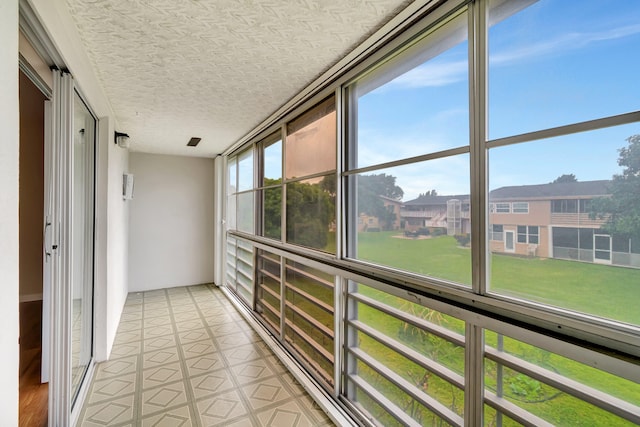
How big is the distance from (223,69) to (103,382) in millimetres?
2623

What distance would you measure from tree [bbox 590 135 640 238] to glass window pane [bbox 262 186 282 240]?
2.62m

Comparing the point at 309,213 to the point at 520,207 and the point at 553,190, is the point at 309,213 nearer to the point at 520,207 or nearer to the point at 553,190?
the point at 520,207

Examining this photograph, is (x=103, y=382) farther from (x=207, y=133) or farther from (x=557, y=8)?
(x=557, y=8)

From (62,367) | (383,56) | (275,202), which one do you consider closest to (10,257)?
(62,367)

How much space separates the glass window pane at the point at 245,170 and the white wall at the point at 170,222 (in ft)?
4.66

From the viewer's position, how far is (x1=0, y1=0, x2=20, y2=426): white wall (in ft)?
2.76

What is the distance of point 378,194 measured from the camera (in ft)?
6.08

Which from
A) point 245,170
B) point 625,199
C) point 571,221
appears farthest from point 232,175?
point 625,199

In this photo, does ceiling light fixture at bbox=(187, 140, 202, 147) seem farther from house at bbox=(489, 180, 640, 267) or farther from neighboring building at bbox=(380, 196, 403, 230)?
house at bbox=(489, 180, 640, 267)

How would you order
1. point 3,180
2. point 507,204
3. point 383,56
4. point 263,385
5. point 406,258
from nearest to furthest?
point 3,180 → point 507,204 → point 406,258 → point 383,56 → point 263,385

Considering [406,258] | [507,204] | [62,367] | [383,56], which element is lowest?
[62,367]

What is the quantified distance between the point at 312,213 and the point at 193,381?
1691 millimetres

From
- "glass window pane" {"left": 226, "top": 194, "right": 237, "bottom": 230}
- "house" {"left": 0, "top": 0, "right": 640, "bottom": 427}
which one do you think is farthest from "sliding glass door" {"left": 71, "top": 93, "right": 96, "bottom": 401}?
"glass window pane" {"left": 226, "top": 194, "right": 237, "bottom": 230}

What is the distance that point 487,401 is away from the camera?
4.06ft
